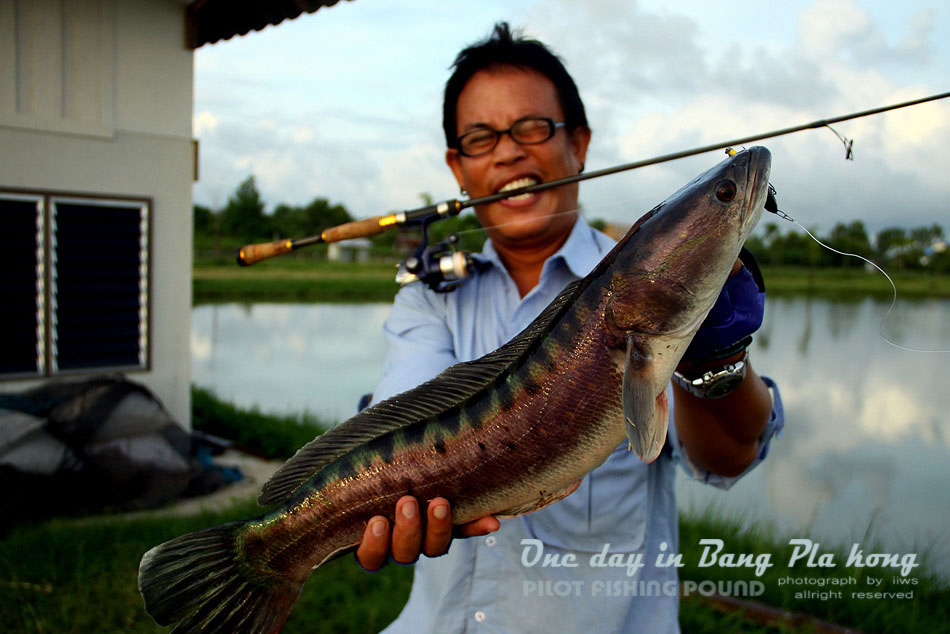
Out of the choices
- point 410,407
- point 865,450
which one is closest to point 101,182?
point 410,407

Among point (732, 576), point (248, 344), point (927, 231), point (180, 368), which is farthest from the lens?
point (248, 344)

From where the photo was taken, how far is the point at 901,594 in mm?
3855

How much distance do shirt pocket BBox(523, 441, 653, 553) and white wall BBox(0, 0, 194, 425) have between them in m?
5.38

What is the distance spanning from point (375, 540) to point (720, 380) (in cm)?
98

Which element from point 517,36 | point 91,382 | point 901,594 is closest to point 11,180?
point 91,382

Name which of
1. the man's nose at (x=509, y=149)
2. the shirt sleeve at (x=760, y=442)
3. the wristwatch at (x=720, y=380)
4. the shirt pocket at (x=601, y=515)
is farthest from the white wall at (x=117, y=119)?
the wristwatch at (x=720, y=380)

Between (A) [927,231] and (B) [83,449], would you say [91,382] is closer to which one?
(B) [83,449]

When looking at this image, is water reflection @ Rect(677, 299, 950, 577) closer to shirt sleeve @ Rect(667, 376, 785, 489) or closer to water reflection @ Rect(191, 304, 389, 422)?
shirt sleeve @ Rect(667, 376, 785, 489)

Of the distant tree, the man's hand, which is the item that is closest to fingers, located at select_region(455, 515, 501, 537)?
the man's hand

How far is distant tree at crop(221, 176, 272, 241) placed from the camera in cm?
5862

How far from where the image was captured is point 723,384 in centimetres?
178

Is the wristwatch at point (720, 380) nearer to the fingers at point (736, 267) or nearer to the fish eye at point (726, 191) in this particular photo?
the fingers at point (736, 267)

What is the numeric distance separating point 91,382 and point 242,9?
335 cm

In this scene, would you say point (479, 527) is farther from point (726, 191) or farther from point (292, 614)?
point (292, 614)
